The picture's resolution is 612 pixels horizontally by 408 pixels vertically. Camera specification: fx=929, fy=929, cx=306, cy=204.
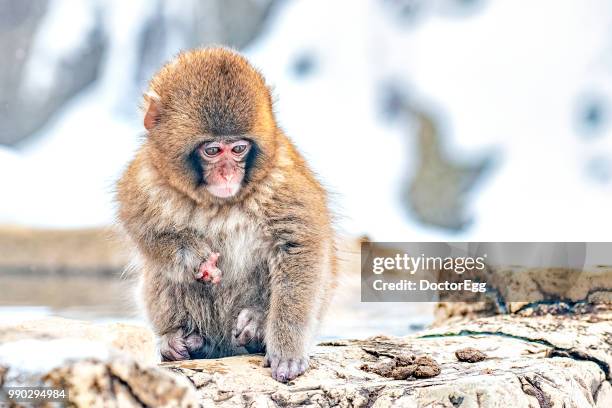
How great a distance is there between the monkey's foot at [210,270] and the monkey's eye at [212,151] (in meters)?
0.36

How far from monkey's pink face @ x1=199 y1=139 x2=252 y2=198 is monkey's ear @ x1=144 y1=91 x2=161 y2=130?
210 millimetres

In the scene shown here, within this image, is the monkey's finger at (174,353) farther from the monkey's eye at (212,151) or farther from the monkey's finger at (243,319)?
the monkey's eye at (212,151)

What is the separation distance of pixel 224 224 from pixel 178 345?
1.48 feet

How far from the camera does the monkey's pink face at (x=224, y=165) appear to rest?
9.79 feet

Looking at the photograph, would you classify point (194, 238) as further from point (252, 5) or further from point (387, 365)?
point (252, 5)

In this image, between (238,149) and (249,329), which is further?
(249,329)

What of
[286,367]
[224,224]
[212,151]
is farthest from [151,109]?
[286,367]

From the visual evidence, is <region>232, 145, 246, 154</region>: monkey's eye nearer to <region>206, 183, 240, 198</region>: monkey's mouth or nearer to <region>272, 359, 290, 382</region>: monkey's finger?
<region>206, 183, 240, 198</region>: monkey's mouth

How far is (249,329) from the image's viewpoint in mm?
3156

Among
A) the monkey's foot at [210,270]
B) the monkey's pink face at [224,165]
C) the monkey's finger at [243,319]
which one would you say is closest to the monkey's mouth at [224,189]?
the monkey's pink face at [224,165]

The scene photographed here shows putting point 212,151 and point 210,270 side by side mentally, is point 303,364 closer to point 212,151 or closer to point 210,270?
point 210,270

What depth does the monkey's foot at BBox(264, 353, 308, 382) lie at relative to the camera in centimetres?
287

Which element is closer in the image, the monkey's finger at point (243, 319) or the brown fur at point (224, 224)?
the brown fur at point (224, 224)

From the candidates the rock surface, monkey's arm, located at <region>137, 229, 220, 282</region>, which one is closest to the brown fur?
monkey's arm, located at <region>137, 229, 220, 282</region>
